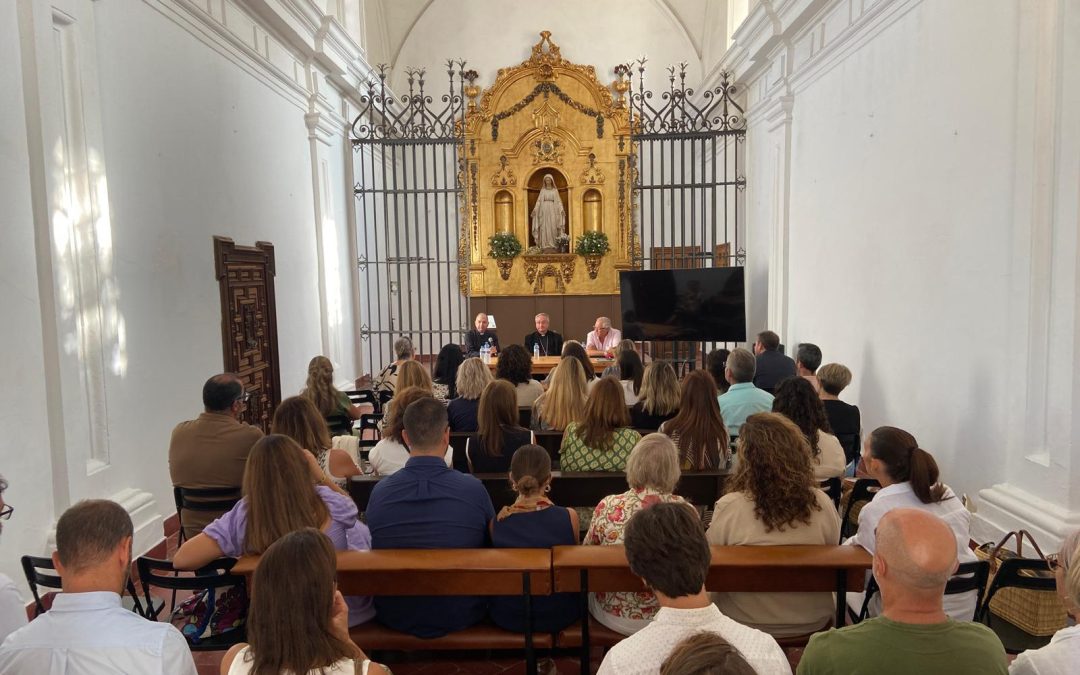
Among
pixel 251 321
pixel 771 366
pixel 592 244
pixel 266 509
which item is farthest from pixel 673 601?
pixel 592 244

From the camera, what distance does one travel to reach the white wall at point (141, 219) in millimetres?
4270

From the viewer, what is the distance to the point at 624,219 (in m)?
12.8

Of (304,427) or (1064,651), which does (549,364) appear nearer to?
(304,427)

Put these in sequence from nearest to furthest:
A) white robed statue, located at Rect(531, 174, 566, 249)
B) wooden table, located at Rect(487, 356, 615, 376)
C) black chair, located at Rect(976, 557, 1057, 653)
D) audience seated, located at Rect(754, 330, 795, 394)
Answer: black chair, located at Rect(976, 557, 1057, 653)
audience seated, located at Rect(754, 330, 795, 394)
wooden table, located at Rect(487, 356, 615, 376)
white robed statue, located at Rect(531, 174, 566, 249)

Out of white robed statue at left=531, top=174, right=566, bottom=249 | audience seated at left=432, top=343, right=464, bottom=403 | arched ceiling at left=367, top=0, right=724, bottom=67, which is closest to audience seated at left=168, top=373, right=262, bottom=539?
audience seated at left=432, top=343, right=464, bottom=403

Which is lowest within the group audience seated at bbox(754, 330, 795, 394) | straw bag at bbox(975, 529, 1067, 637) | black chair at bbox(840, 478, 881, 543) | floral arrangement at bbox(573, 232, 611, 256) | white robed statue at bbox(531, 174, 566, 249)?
straw bag at bbox(975, 529, 1067, 637)

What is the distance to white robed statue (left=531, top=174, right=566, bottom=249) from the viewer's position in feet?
42.1

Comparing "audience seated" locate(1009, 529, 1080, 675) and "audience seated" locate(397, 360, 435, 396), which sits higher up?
"audience seated" locate(397, 360, 435, 396)

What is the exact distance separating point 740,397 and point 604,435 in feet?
4.97

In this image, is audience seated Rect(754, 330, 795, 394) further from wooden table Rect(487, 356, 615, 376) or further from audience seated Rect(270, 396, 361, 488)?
audience seated Rect(270, 396, 361, 488)

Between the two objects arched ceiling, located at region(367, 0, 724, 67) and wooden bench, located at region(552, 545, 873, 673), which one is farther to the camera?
arched ceiling, located at region(367, 0, 724, 67)

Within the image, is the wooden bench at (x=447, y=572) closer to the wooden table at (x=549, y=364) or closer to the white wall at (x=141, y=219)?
the white wall at (x=141, y=219)

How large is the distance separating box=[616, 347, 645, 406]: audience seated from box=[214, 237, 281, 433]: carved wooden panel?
3830 millimetres

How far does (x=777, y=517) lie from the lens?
121 inches
